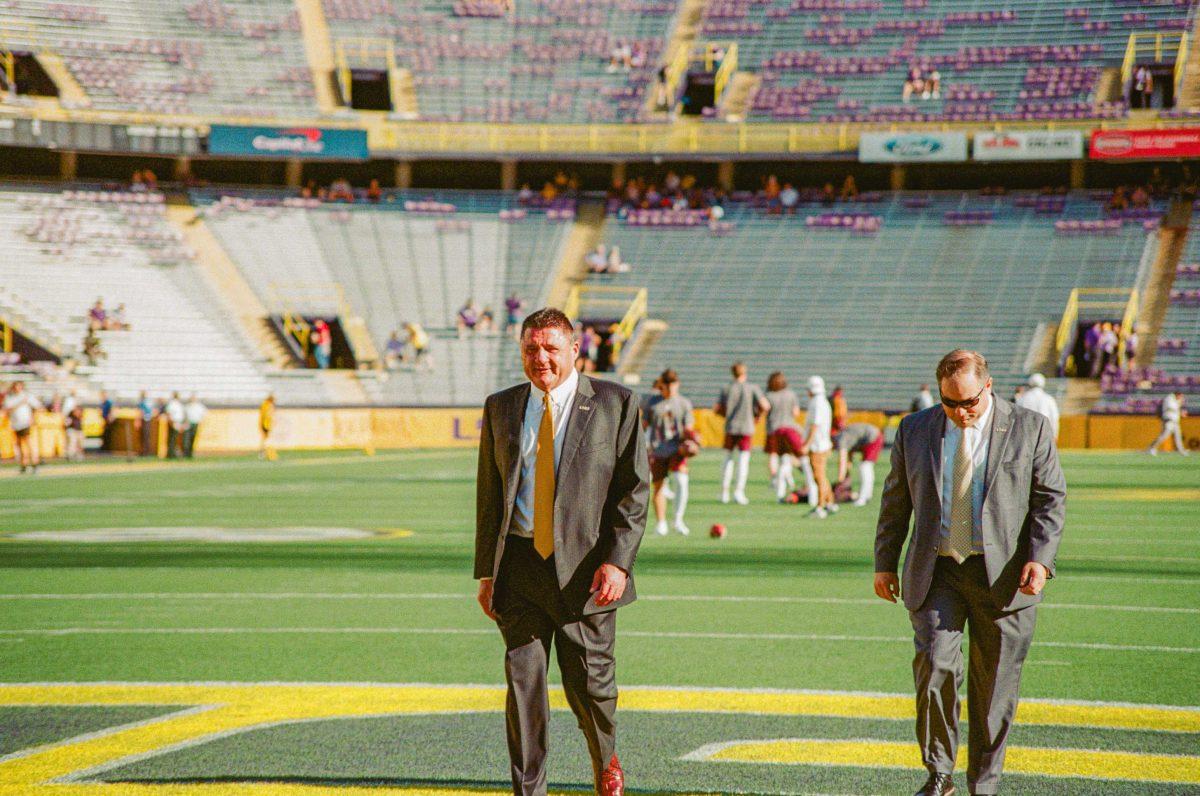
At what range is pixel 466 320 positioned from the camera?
43469 mm

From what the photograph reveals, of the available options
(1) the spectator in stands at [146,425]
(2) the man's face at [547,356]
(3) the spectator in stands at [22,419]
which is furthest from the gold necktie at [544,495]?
(1) the spectator in stands at [146,425]

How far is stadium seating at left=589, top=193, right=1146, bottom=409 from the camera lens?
41.1 m

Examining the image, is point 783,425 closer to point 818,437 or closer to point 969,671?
point 818,437

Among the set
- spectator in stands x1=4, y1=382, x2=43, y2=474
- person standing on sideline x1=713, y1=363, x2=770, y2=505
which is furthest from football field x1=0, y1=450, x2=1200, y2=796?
spectator in stands x1=4, y1=382, x2=43, y2=474

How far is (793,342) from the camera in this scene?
41906mm

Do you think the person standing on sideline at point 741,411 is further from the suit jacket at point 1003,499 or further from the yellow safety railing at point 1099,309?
the yellow safety railing at point 1099,309

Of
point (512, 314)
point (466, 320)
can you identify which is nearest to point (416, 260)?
point (466, 320)

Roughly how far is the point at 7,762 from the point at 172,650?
2.91 m

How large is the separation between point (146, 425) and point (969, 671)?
3300 cm

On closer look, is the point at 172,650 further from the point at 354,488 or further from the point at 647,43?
the point at 647,43

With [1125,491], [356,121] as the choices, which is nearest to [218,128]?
[356,121]

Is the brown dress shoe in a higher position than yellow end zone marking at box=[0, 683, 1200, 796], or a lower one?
higher

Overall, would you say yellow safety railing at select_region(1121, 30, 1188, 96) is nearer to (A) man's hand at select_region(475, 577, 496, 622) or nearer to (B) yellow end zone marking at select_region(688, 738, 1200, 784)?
(B) yellow end zone marking at select_region(688, 738, 1200, 784)

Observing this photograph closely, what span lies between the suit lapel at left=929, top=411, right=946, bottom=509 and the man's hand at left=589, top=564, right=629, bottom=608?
128 centimetres
